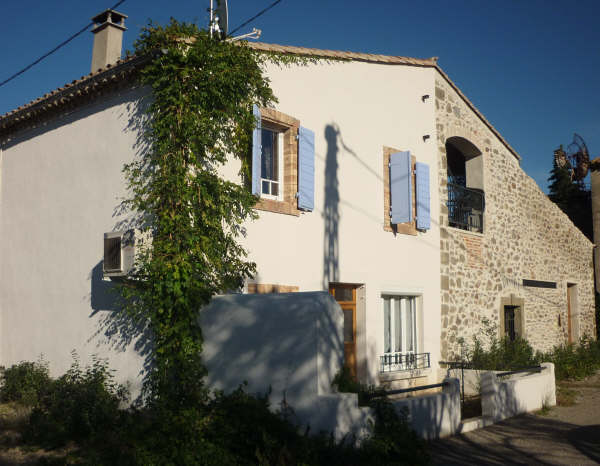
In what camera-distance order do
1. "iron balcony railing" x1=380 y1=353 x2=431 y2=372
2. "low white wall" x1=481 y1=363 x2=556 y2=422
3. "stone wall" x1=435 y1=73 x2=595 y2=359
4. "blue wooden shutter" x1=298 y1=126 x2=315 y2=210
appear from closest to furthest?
1. "low white wall" x1=481 y1=363 x2=556 y2=422
2. "blue wooden shutter" x1=298 y1=126 x2=315 y2=210
3. "iron balcony railing" x1=380 y1=353 x2=431 y2=372
4. "stone wall" x1=435 y1=73 x2=595 y2=359

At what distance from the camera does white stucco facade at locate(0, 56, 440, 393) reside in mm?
8094

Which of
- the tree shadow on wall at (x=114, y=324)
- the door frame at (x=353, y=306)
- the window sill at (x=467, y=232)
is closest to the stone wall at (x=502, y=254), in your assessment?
the window sill at (x=467, y=232)

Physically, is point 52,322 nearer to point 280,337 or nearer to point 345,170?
point 280,337

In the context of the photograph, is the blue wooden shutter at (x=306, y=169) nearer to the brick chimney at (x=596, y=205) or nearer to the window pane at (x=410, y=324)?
the window pane at (x=410, y=324)

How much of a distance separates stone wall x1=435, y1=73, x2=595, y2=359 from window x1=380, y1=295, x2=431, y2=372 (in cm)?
74

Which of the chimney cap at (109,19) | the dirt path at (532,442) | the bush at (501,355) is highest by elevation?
the chimney cap at (109,19)

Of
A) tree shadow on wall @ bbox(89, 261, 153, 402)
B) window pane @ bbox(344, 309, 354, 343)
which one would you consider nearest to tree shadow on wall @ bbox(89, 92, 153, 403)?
tree shadow on wall @ bbox(89, 261, 153, 402)

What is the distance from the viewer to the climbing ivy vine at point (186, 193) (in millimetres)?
6734

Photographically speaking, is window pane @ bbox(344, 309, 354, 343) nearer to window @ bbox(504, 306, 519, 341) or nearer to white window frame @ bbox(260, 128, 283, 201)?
white window frame @ bbox(260, 128, 283, 201)

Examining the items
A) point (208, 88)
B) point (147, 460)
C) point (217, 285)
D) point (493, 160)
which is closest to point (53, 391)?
point (217, 285)

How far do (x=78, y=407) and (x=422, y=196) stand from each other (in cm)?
674

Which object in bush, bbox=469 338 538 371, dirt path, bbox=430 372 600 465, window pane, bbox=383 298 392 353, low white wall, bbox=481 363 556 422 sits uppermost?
window pane, bbox=383 298 392 353

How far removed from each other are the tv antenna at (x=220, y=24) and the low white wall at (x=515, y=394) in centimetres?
591

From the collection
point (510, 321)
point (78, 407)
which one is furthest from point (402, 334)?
point (78, 407)
